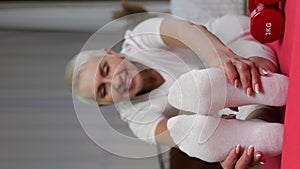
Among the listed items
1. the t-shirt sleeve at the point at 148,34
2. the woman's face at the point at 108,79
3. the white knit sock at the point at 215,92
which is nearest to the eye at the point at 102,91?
the woman's face at the point at 108,79

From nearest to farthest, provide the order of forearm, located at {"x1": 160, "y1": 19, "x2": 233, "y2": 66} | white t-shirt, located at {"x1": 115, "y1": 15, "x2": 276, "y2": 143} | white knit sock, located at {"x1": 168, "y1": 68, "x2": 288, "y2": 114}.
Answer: white knit sock, located at {"x1": 168, "y1": 68, "x2": 288, "y2": 114} < forearm, located at {"x1": 160, "y1": 19, "x2": 233, "y2": 66} < white t-shirt, located at {"x1": 115, "y1": 15, "x2": 276, "y2": 143}

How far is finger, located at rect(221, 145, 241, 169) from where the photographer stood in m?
0.66

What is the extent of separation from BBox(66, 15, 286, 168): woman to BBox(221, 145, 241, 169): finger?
0.52 ft

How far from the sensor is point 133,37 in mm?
1051

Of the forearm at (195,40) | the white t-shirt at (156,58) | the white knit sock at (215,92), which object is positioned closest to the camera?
the white knit sock at (215,92)

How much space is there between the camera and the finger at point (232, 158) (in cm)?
66

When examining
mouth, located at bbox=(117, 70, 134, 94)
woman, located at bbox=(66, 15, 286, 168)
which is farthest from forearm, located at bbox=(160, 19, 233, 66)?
mouth, located at bbox=(117, 70, 134, 94)

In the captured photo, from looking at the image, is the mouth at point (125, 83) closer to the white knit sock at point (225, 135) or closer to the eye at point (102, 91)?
the eye at point (102, 91)

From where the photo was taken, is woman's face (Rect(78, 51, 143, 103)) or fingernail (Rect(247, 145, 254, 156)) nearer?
fingernail (Rect(247, 145, 254, 156))

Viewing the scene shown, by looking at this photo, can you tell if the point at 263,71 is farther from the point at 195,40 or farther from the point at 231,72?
the point at 195,40

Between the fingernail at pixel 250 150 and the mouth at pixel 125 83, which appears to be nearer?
the fingernail at pixel 250 150

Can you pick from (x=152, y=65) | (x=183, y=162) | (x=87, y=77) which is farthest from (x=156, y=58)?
(x=183, y=162)

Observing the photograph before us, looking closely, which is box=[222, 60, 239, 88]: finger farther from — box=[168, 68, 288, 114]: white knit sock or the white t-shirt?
the white t-shirt

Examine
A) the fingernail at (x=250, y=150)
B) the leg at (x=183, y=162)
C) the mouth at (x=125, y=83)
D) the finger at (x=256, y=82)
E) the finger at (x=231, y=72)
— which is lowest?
the leg at (x=183, y=162)
